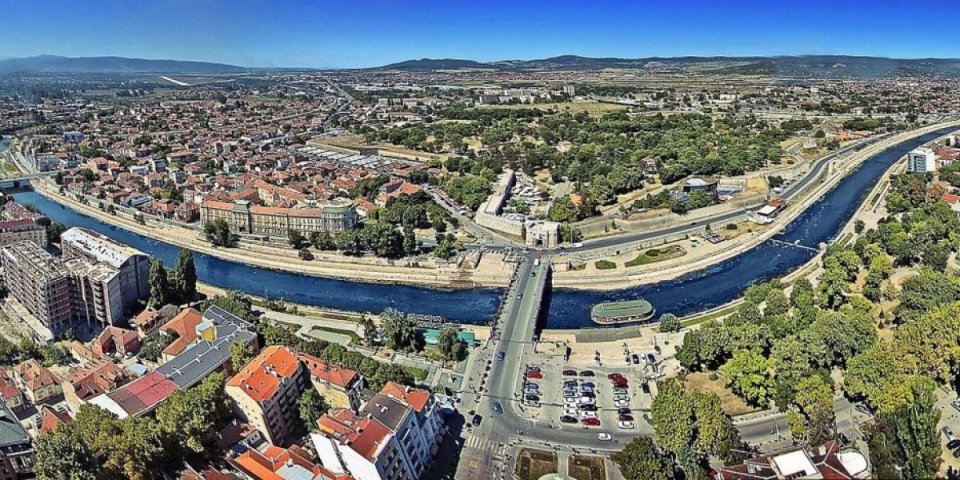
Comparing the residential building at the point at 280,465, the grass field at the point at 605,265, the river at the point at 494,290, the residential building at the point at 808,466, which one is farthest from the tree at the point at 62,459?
the grass field at the point at 605,265

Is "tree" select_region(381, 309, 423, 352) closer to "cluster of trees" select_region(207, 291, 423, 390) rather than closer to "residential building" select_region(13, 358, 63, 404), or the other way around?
"cluster of trees" select_region(207, 291, 423, 390)

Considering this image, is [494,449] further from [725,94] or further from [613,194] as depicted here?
[725,94]

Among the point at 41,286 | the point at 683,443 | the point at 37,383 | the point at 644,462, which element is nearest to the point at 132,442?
the point at 37,383

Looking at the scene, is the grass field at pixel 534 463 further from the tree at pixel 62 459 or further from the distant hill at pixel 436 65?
the distant hill at pixel 436 65

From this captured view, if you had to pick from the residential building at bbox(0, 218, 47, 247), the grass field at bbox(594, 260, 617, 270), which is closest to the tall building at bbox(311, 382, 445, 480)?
the grass field at bbox(594, 260, 617, 270)

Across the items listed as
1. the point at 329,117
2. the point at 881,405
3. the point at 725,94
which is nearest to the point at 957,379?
the point at 881,405

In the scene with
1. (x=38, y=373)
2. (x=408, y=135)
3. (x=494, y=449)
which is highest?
(x=408, y=135)
